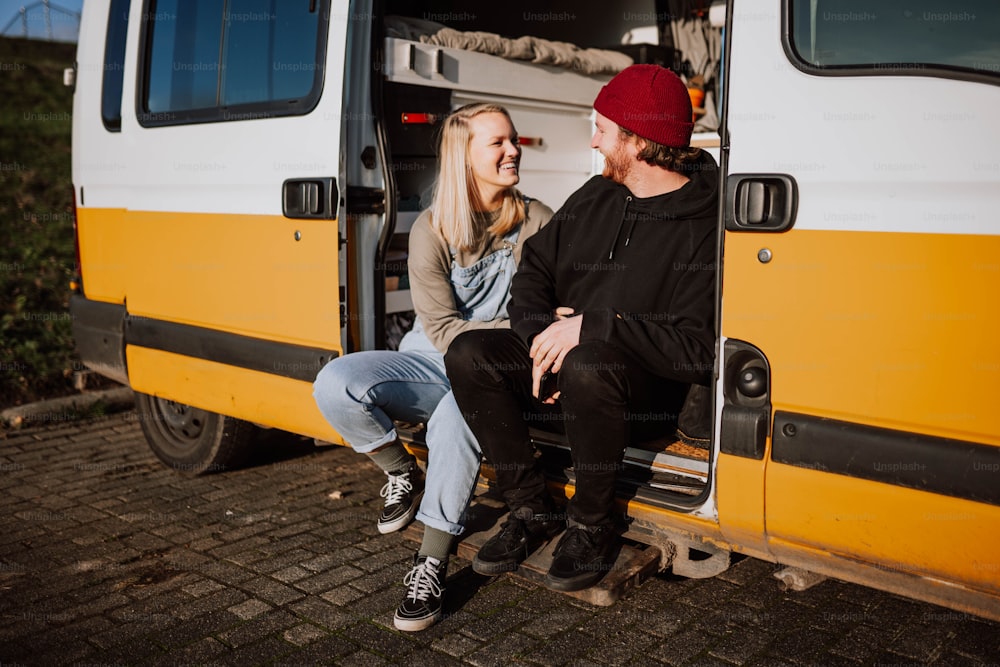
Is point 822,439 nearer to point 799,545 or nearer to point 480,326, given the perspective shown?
point 799,545

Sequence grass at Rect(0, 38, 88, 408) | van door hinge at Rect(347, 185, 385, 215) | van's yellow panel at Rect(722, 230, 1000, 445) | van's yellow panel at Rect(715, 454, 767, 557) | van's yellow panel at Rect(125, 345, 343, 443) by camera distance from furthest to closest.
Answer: grass at Rect(0, 38, 88, 408) < van's yellow panel at Rect(125, 345, 343, 443) < van door hinge at Rect(347, 185, 385, 215) < van's yellow panel at Rect(715, 454, 767, 557) < van's yellow panel at Rect(722, 230, 1000, 445)

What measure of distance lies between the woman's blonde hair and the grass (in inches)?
141

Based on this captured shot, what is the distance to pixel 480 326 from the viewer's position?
131 inches

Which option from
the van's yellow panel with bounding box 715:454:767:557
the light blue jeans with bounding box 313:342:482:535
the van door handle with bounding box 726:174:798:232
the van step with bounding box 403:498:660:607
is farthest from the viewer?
the light blue jeans with bounding box 313:342:482:535

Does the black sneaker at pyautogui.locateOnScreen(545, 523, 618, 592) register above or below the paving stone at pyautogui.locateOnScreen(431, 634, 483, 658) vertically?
above

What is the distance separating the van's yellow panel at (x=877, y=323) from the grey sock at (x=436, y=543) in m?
1.14

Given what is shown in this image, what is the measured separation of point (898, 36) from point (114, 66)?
348cm

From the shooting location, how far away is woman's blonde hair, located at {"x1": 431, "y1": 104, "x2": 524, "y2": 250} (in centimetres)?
329

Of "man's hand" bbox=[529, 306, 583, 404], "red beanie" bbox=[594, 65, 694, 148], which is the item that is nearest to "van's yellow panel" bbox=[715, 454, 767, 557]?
"man's hand" bbox=[529, 306, 583, 404]

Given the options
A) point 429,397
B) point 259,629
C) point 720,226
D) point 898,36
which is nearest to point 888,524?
point 720,226

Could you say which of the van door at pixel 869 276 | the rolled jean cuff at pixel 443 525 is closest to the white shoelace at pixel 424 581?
the rolled jean cuff at pixel 443 525

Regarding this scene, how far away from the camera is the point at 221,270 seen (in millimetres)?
3814

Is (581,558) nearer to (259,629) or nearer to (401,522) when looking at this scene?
(401,522)

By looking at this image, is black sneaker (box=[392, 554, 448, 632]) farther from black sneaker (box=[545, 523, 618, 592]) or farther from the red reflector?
the red reflector
